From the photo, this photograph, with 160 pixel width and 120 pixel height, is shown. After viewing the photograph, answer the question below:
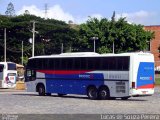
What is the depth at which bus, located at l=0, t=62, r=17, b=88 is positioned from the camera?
5362 cm

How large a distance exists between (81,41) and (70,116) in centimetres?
6191

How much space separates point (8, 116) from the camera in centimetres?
1891

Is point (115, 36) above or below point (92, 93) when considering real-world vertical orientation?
above

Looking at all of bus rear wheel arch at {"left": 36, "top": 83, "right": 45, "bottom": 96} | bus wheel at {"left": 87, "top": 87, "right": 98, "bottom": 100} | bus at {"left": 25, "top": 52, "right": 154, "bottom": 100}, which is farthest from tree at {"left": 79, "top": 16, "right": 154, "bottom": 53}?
bus wheel at {"left": 87, "top": 87, "right": 98, "bottom": 100}

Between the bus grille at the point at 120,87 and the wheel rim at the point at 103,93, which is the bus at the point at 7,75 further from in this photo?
the bus grille at the point at 120,87

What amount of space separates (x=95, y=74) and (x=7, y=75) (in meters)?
22.8

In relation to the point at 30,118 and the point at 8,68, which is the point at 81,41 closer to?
the point at 8,68

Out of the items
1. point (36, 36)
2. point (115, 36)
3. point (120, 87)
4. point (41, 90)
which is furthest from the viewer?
point (36, 36)

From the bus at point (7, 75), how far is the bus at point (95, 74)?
51.3ft

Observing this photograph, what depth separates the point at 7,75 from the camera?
5388cm

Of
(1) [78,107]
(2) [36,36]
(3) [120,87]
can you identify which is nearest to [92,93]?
(3) [120,87]

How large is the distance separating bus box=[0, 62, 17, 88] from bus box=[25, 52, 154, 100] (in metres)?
15.6

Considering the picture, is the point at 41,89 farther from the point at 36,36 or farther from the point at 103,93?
the point at 36,36

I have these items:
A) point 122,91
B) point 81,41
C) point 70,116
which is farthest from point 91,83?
point 81,41
